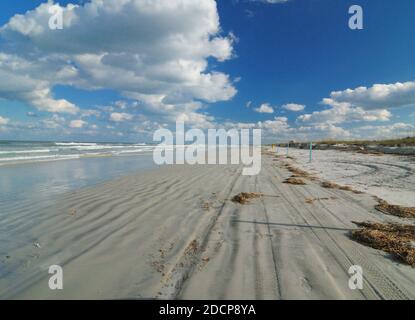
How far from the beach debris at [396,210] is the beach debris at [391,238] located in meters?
0.96

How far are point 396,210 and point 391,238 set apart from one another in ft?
7.73

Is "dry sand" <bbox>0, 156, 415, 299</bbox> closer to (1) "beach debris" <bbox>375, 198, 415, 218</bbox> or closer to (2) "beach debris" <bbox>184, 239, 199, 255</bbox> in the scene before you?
(2) "beach debris" <bbox>184, 239, 199, 255</bbox>

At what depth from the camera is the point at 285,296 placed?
107 inches

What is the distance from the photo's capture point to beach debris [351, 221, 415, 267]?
3.70m

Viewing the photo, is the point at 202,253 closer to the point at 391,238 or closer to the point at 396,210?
the point at 391,238

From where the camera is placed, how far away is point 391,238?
422 cm

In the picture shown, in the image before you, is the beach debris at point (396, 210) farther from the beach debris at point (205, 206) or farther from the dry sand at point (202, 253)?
the beach debris at point (205, 206)

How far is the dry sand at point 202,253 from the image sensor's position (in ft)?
9.43

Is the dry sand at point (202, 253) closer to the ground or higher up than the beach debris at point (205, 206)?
closer to the ground

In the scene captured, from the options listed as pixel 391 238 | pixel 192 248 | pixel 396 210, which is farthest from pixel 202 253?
pixel 396 210

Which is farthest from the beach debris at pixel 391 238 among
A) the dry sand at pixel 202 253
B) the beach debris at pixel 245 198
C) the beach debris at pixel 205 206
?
the beach debris at pixel 205 206

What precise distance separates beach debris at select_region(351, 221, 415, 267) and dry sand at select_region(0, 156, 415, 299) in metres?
0.20

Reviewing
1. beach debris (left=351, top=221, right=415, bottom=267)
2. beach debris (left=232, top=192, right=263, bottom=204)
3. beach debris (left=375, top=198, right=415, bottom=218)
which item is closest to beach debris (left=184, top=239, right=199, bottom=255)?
beach debris (left=351, top=221, right=415, bottom=267)
